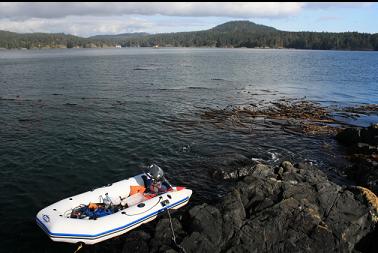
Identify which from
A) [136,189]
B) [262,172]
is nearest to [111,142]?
[136,189]

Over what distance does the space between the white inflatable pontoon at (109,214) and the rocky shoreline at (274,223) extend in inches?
46.2

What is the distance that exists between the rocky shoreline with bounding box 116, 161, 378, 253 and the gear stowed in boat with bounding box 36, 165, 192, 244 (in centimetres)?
122

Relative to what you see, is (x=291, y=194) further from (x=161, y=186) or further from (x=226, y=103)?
(x=226, y=103)

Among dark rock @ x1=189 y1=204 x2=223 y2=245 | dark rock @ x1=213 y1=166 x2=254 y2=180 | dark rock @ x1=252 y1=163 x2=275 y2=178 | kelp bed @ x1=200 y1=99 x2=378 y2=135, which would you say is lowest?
dark rock @ x1=213 y1=166 x2=254 y2=180

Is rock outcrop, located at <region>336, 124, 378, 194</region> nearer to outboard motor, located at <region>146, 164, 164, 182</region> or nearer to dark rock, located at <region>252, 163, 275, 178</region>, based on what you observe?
dark rock, located at <region>252, 163, 275, 178</region>

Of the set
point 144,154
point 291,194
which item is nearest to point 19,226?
point 144,154

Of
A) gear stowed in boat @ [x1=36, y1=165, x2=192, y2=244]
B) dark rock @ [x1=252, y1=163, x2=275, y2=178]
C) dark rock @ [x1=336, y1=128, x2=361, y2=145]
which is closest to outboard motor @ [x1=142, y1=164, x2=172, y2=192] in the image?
gear stowed in boat @ [x1=36, y1=165, x2=192, y2=244]

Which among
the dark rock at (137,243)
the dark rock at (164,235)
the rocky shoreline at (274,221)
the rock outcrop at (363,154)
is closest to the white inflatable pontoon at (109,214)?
the rocky shoreline at (274,221)

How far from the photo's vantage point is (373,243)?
46.9ft

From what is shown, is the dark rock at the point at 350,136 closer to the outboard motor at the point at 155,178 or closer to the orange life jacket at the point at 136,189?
the outboard motor at the point at 155,178

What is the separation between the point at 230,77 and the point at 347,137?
43.8 metres

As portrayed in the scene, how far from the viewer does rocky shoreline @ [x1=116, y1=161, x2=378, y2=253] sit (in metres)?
12.8

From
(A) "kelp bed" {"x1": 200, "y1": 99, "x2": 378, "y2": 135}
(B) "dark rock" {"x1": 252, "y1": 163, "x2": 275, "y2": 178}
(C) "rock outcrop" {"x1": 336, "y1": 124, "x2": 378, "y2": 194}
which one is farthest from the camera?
(A) "kelp bed" {"x1": 200, "y1": 99, "x2": 378, "y2": 135}

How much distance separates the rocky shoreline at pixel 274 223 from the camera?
1284cm
